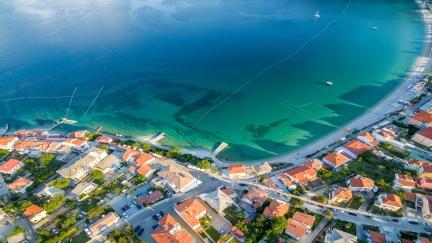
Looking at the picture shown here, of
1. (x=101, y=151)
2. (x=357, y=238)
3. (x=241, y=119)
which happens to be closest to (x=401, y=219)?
(x=357, y=238)

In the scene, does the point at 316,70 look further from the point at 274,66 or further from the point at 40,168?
the point at 40,168

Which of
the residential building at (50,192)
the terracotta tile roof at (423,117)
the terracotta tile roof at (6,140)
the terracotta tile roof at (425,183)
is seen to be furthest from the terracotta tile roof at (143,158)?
the terracotta tile roof at (423,117)

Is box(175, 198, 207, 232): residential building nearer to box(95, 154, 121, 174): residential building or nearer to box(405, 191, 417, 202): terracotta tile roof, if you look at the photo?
box(95, 154, 121, 174): residential building

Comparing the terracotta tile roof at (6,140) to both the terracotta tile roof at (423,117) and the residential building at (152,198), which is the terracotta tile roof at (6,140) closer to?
the residential building at (152,198)

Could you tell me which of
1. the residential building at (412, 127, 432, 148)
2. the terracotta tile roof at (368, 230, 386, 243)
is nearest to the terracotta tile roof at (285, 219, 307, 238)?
the terracotta tile roof at (368, 230, 386, 243)

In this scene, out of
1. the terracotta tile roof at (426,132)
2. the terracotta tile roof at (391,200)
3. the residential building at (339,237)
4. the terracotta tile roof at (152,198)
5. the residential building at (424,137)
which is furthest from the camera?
the terracotta tile roof at (426,132)

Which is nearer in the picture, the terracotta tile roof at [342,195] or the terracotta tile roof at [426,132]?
the terracotta tile roof at [342,195]
